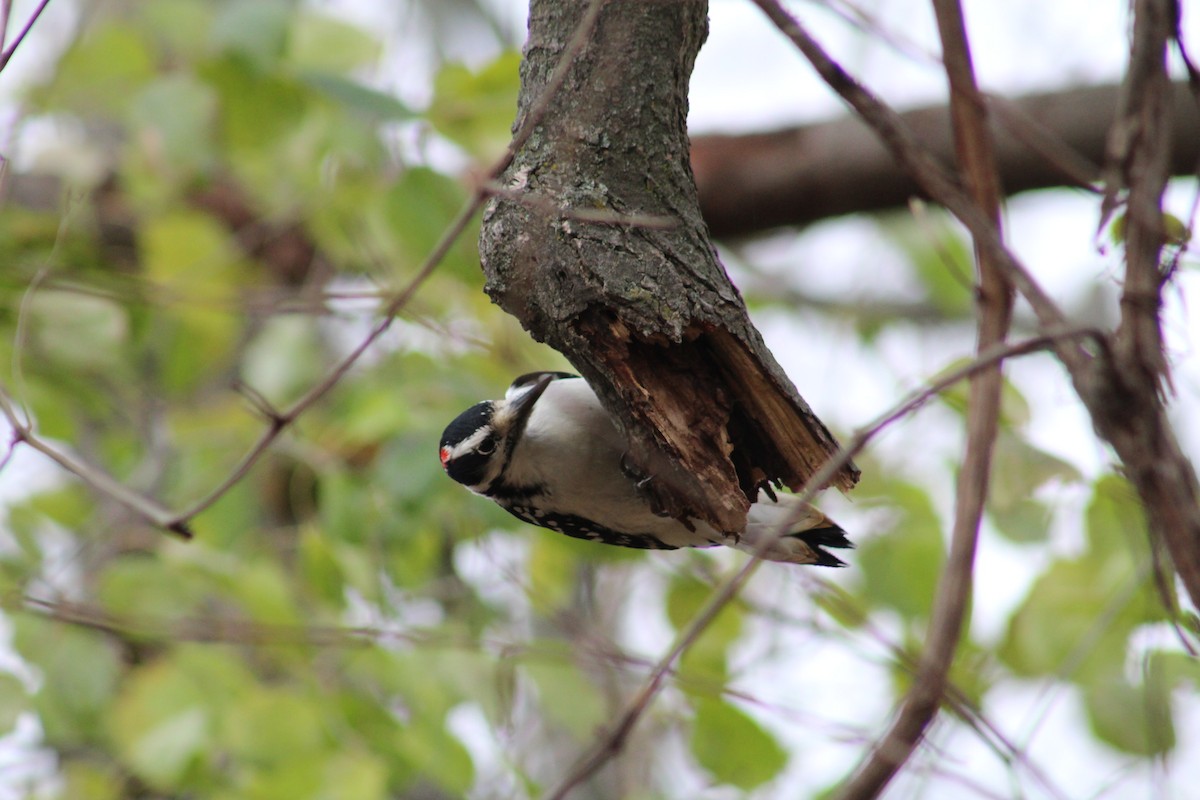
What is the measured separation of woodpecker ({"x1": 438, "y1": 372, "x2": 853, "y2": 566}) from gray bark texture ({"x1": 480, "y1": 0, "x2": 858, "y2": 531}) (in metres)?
0.57

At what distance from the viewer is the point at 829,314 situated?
7.41m

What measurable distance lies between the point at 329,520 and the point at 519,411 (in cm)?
164

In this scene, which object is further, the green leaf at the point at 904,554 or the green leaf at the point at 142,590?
the green leaf at the point at 904,554

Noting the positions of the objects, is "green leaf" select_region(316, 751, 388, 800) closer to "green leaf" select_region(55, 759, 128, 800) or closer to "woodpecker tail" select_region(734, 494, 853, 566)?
"woodpecker tail" select_region(734, 494, 853, 566)

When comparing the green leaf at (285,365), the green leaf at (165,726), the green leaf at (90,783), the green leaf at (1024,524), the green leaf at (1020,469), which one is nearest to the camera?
the green leaf at (1020,469)

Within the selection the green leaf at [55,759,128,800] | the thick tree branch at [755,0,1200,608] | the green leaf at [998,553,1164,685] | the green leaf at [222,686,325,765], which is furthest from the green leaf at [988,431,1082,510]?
the green leaf at [55,759,128,800]

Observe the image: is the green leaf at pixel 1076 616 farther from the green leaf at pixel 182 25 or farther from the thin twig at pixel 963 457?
the green leaf at pixel 182 25

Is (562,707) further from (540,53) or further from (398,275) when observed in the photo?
(540,53)

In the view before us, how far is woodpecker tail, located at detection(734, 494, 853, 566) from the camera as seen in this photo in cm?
306

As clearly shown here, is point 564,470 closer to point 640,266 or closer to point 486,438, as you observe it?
point 486,438

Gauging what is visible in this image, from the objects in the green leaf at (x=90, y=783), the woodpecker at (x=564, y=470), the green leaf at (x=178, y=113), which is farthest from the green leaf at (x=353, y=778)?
the green leaf at (x=178, y=113)

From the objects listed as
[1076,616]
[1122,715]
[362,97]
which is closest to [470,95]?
[362,97]

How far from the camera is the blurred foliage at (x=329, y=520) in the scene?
12.4 feet

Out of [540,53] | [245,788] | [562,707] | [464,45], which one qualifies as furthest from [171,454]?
[540,53]
